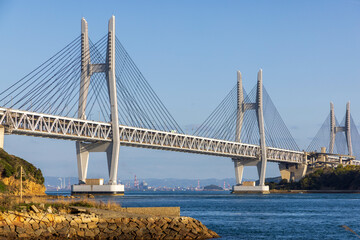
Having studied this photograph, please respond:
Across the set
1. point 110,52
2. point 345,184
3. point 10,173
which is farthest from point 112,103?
point 345,184

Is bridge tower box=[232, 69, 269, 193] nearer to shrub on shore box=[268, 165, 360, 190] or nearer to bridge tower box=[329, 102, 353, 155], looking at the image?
shrub on shore box=[268, 165, 360, 190]

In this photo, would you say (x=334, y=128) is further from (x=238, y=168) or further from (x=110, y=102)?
(x=110, y=102)

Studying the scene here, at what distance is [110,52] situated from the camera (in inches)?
3339

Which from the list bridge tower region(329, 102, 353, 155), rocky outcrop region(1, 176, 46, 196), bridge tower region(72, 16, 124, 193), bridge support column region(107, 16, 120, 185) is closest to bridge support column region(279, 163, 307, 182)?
bridge tower region(329, 102, 353, 155)

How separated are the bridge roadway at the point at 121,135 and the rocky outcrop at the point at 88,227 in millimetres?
49194

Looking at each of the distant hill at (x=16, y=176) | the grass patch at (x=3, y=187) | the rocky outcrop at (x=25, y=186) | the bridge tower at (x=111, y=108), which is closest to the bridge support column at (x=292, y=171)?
→ the bridge tower at (x=111, y=108)

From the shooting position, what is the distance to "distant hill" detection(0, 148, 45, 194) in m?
62.3

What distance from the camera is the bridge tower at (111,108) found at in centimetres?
8375

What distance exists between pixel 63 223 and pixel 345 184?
122266mm

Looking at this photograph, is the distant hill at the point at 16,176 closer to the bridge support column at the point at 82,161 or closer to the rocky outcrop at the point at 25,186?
the rocky outcrop at the point at 25,186

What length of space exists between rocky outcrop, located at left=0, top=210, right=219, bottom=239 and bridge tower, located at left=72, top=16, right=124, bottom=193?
5234 centimetres

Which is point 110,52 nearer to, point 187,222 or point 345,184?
point 187,222

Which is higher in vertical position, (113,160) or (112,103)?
(112,103)

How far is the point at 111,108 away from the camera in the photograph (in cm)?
8644
